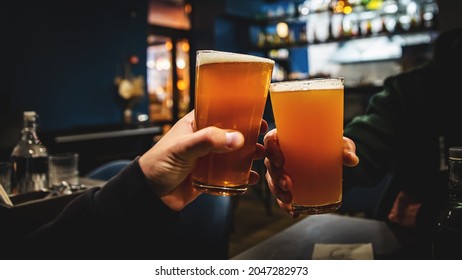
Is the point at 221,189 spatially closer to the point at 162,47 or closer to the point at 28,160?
the point at 28,160

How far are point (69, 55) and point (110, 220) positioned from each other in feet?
15.2

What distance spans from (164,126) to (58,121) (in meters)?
1.91

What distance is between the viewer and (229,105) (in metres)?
0.73

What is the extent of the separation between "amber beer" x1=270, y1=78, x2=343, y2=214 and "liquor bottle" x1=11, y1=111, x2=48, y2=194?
91 cm

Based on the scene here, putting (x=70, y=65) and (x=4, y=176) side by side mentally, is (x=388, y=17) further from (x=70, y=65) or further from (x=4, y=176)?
(x=4, y=176)

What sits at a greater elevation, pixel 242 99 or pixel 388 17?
pixel 388 17

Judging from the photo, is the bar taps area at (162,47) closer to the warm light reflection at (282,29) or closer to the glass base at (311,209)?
the warm light reflection at (282,29)

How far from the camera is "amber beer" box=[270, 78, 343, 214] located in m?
0.79

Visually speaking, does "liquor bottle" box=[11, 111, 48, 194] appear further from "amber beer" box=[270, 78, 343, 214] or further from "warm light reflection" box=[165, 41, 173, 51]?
"warm light reflection" box=[165, 41, 173, 51]

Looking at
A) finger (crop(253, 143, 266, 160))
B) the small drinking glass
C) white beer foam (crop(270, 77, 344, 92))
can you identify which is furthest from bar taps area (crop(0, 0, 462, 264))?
white beer foam (crop(270, 77, 344, 92))

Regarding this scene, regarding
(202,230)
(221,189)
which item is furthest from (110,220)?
(202,230)

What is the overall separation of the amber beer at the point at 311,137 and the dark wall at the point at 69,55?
160 inches

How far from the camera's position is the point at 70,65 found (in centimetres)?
494
